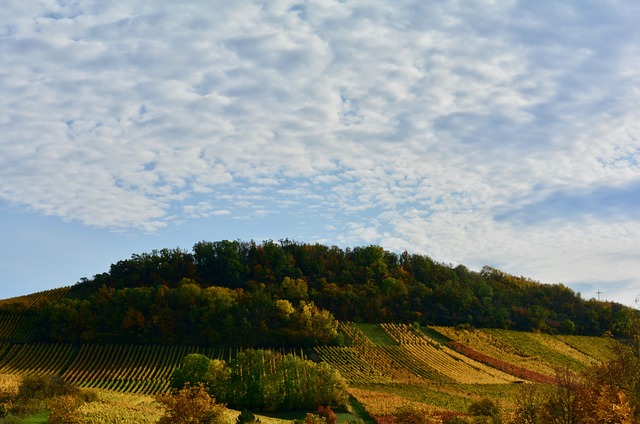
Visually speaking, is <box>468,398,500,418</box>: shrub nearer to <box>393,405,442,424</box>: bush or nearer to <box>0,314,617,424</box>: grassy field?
<box>0,314,617,424</box>: grassy field

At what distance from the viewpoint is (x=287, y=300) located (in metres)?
110

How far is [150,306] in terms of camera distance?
102812mm

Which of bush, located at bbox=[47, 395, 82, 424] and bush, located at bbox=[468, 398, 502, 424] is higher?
bush, located at bbox=[47, 395, 82, 424]

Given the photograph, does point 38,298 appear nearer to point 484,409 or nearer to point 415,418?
point 484,409

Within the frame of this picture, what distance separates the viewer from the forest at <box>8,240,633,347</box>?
10000 centimetres

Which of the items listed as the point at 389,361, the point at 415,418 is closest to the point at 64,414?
the point at 415,418

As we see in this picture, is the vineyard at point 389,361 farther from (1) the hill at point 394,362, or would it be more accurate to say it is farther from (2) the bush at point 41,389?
(2) the bush at point 41,389

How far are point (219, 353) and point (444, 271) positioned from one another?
66.5m

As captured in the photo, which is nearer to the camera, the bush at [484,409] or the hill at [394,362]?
the bush at [484,409]

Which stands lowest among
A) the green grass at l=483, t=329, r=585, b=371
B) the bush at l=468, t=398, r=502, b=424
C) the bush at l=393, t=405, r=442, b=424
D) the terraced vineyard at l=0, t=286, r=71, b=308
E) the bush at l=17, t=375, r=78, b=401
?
the bush at l=468, t=398, r=502, b=424

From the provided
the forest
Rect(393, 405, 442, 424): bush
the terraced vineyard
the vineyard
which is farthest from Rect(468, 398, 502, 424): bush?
the terraced vineyard

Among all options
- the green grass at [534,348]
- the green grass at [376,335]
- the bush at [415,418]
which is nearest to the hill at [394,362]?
the green grass at [376,335]

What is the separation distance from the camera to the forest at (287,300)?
100 m

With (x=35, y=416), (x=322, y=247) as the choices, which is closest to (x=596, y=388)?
(x=35, y=416)
